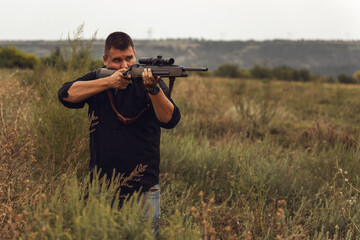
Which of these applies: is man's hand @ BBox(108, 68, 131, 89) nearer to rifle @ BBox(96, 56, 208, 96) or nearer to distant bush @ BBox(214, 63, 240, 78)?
rifle @ BBox(96, 56, 208, 96)

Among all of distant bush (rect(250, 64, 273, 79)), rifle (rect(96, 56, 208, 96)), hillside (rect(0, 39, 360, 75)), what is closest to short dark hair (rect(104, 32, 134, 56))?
rifle (rect(96, 56, 208, 96))

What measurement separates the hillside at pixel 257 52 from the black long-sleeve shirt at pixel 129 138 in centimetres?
18017

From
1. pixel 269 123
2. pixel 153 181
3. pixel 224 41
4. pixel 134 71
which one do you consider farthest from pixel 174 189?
pixel 224 41

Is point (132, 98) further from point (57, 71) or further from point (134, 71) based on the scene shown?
point (57, 71)

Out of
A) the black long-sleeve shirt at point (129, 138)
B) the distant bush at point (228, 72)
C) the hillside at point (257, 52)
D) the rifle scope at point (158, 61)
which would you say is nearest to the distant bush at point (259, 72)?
the distant bush at point (228, 72)

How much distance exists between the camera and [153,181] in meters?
2.65

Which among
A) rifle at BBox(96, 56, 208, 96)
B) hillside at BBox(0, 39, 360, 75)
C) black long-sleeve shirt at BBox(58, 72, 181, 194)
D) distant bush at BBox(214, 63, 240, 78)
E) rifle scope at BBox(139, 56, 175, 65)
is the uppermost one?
hillside at BBox(0, 39, 360, 75)

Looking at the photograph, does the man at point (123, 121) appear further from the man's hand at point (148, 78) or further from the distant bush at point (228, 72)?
the distant bush at point (228, 72)

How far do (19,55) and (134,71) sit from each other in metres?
48.5

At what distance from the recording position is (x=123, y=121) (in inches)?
100

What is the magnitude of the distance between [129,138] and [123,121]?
14cm

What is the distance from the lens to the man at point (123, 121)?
8.46 feet

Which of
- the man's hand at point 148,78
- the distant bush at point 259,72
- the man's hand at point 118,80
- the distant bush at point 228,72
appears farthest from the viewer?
the distant bush at point 228,72

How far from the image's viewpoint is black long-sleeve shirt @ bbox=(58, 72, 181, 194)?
8.48 ft
